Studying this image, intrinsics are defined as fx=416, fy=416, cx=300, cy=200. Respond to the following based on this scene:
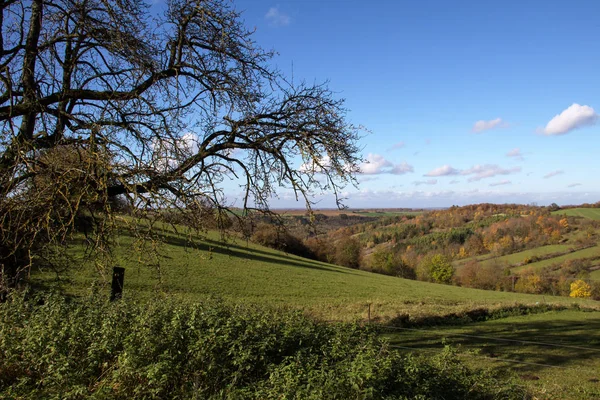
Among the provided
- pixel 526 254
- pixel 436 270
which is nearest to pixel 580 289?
pixel 436 270

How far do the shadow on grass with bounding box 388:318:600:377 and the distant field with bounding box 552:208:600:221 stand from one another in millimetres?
92153

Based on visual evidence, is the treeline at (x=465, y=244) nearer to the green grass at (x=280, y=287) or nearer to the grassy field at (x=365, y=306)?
the green grass at (x=280, y=287)

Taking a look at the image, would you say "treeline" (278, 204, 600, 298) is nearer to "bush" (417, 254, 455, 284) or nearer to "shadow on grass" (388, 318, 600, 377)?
"bush" (417, 254, 455, 284)

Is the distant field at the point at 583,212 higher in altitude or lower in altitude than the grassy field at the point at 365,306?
higher

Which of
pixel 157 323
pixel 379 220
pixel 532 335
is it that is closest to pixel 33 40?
pixel 157 323

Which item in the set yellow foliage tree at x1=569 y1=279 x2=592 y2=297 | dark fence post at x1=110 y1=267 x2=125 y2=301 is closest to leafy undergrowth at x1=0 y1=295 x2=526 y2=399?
dark fence post at x1=110 y1=267 x2=125 y2=301

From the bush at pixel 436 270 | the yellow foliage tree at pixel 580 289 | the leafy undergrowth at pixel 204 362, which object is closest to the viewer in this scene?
the leafy undergrowth at pixel 204 362

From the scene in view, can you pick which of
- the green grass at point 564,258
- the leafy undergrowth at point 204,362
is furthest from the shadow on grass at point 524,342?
the green grass at point 564,258

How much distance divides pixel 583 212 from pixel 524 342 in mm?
107837

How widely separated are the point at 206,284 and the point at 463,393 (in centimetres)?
2397

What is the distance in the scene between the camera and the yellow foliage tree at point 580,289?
2147 inches

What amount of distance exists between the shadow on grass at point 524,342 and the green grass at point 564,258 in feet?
186

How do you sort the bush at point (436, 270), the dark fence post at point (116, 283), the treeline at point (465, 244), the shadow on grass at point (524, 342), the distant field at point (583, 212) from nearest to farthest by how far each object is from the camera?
the dark fence post at point (116, 283) → the shadow on grass at point (524, 342) → the treeline at point (465, 244) → the bush at point (436, 270) → the distant field at point (583, 212)

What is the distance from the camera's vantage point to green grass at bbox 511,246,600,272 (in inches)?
2778
